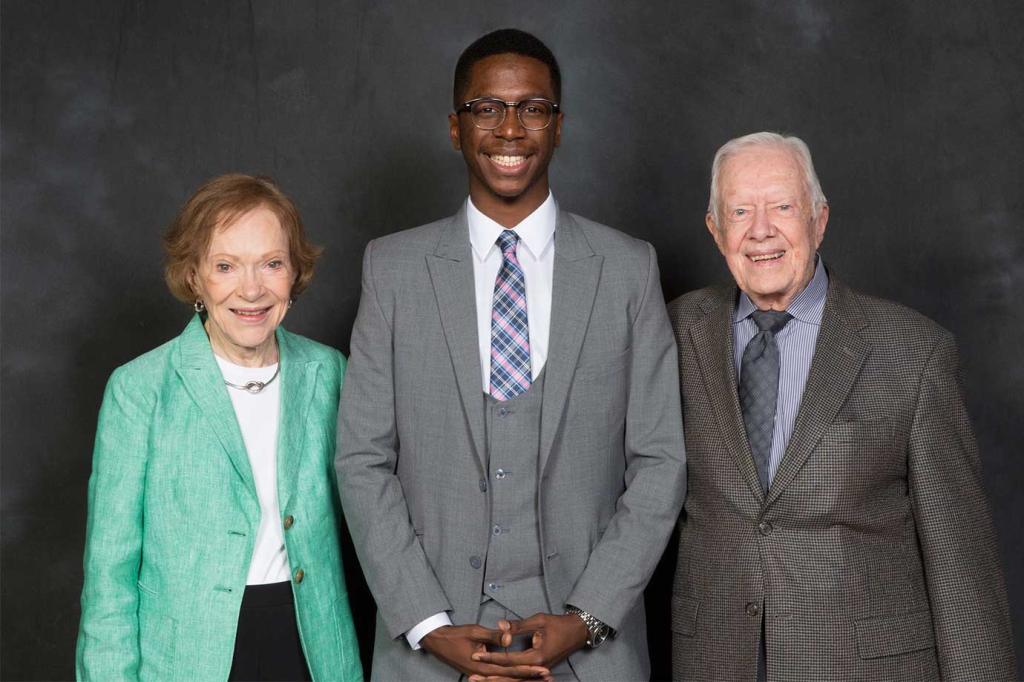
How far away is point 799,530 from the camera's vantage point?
2.92 meters

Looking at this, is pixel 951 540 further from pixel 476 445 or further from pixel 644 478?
pixel 476 445

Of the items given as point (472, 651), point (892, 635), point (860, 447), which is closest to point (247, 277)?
point (472, 651)

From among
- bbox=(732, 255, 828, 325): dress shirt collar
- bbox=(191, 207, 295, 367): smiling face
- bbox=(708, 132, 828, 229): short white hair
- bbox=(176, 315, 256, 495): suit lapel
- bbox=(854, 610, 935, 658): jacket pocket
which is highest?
bbox=(708, 132, 828, 229): short white hair

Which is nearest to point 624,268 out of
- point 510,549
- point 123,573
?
point 510,549

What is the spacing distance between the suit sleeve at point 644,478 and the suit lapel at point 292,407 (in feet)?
2.37

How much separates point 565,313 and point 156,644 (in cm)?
120

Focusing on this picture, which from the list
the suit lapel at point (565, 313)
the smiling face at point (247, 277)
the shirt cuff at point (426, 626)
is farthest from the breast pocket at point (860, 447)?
the smiling face at point (247, 277)

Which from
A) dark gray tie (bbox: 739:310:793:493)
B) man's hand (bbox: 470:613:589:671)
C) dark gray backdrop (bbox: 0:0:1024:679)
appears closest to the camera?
man's hand (bbox: 470:613:589:671)

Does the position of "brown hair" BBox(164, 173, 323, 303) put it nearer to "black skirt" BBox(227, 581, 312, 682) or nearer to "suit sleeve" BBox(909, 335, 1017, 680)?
"black skirt" BBox(227, 581, 312, 682)

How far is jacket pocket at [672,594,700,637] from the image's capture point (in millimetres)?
3029

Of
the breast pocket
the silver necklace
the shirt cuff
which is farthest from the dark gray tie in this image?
the silver necklace

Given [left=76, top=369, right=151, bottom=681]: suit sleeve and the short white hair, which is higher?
the short white hair

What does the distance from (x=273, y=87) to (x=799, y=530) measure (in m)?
2.21

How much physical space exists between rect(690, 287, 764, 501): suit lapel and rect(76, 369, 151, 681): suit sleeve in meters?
1.33
